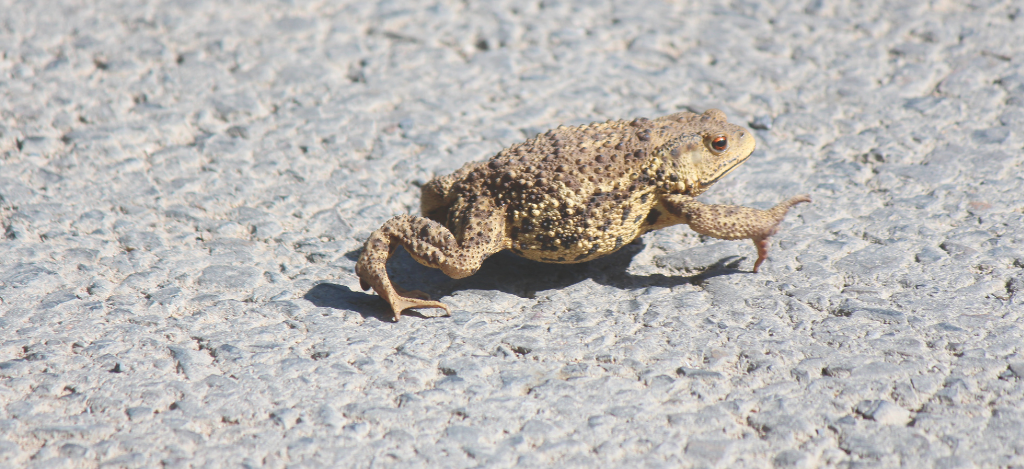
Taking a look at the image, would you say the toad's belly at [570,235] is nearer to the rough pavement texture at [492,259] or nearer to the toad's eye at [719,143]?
the rough pavement texture at [492,259]

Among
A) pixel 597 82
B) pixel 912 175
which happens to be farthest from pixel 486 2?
pixel 912 175

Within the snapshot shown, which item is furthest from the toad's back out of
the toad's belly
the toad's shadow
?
the toad's shadow

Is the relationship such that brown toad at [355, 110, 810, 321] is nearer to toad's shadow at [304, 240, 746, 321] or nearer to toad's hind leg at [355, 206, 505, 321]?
toad's hind leg at [355, 206, 505, 321]

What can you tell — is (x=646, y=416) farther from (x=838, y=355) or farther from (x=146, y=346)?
(x=146, y=346)

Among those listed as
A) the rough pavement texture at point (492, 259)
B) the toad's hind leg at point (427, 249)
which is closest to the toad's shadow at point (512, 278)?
the rough pavement texture at point (492, 259)

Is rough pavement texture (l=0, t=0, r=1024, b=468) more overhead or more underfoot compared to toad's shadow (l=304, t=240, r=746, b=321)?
more overhead

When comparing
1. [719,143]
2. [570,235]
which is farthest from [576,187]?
[719,143]

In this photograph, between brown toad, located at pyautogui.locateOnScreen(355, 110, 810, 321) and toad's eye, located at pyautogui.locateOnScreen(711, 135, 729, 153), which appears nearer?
brown toad, located at pyautogui.locateOnScreen(355, 110, 810, 321)
